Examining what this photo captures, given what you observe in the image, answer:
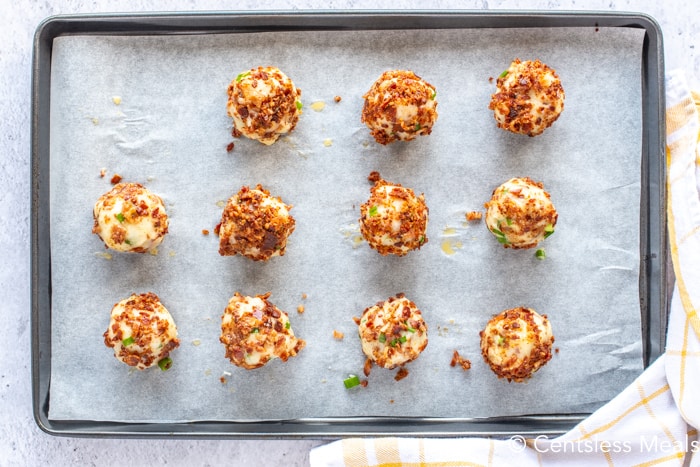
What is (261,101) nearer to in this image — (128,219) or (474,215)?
(128,219)

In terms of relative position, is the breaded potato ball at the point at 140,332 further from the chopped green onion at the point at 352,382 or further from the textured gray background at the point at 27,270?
the chopped green onion at the point at 352,382

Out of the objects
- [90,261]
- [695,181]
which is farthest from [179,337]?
[695,181]

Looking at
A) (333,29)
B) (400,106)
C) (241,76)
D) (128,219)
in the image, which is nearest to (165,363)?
(128,219)

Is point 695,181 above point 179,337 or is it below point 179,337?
above

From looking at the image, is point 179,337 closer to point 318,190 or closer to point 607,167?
point 318,190

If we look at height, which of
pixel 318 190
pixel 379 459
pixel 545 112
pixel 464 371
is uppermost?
pixel 545 112
